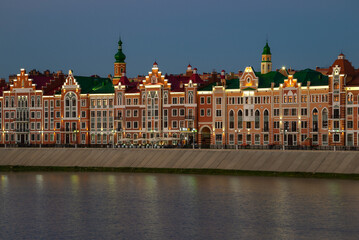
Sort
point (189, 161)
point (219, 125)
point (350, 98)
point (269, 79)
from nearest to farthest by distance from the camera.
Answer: point (189, 161) < point (350, 98) < point (269, 79) < point (219, 125)

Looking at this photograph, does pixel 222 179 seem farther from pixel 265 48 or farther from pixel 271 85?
pixel 265 48

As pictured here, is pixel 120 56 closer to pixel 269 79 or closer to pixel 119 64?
pixel 119 64

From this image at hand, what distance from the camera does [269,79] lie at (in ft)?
481

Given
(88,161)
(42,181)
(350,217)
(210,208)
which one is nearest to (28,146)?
(88,161)

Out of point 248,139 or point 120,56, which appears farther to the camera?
point 120,56

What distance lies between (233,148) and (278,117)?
48.1 ft

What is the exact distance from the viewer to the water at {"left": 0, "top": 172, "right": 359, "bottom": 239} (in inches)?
2825

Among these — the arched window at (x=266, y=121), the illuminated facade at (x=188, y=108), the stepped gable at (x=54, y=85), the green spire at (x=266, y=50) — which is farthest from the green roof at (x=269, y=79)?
the stepped gable at (x=54, y=85)

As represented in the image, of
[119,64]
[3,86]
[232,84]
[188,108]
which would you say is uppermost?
[119,64]

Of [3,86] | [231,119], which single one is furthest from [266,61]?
[3,86]

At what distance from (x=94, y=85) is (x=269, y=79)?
3980 centimetres

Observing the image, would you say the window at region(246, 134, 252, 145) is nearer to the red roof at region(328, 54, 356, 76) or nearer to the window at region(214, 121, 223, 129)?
the window at region(214, 121, 223, 129)

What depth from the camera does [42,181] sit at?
4456 inches

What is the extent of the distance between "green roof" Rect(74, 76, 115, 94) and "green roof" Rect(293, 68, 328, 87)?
Answer: 38.1m
